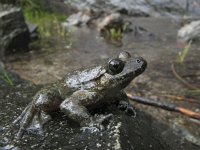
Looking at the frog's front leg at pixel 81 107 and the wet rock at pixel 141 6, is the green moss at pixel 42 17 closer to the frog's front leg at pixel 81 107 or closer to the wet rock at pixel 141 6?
the wet rock at pixel 141 6

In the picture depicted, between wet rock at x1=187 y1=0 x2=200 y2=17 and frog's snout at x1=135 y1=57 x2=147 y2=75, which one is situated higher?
frog's snout at x1=135 y1=57 x2=147 y2=75

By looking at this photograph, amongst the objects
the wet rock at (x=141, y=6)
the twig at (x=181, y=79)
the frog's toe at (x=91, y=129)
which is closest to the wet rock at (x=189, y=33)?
the twig at (x=181, y=79)

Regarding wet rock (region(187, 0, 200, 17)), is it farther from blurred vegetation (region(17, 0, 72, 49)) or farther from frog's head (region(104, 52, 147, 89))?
frog's head (region(104, 52, 147, 89))

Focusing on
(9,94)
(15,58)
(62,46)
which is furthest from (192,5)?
(9,94)

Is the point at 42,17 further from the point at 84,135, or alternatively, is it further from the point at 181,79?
the point at 84,135

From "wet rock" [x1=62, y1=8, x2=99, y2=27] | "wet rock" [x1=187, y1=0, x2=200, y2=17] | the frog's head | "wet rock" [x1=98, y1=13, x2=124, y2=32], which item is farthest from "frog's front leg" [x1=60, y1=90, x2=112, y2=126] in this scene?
"wet rock" [x1=187, y1=0, x2=200, y2=17]

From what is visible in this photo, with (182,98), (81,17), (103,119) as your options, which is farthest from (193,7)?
(103,119)

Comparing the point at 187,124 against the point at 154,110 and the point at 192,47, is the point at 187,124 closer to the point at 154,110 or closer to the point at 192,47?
the point at 154,110
